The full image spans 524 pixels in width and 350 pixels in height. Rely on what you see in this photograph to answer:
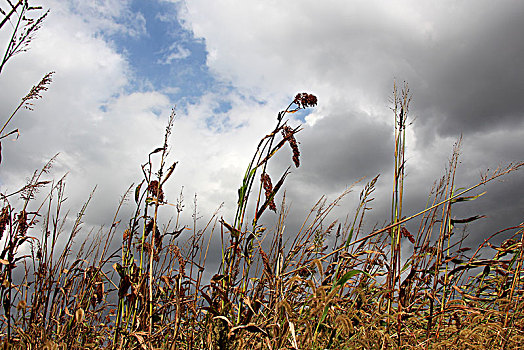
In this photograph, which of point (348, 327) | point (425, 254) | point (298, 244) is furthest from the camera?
point (425, 254)

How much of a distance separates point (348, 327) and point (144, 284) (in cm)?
96

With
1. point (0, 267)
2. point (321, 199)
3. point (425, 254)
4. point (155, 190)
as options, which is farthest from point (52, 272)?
point (425, 254)

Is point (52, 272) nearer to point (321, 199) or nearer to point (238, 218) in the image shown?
point (238, 218)

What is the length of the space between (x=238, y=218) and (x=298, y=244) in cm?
52

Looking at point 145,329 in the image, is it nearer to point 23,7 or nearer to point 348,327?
point 348,327

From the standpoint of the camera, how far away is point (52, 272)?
7.16 ft

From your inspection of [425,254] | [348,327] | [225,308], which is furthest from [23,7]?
[425,254]

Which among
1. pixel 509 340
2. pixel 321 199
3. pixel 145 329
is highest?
pixel 321 199

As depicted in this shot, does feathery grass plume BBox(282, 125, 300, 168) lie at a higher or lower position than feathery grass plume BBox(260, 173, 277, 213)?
higher

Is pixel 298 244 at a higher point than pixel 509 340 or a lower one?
higher

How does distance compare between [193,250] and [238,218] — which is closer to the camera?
[238,218]

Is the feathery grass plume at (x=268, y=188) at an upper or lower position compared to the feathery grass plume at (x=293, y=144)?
lower

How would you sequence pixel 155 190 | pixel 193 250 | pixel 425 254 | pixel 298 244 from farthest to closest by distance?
pixel 193 250, pixel 425 254, pixel 298 244, pixel 155 190

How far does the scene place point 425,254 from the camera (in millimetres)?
2287
